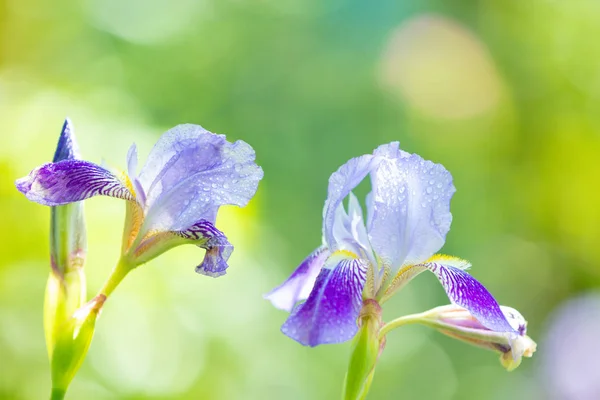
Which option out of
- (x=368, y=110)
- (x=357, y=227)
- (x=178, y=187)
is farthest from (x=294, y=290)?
(x=368, y=110)

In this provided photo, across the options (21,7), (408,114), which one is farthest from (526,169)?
(21,7)

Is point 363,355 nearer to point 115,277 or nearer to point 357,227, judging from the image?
point 357,227

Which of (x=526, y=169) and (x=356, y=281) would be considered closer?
(x=356, y=281)

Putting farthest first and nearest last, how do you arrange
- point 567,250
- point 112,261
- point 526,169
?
point 526,169
point 567,250
point 112,261

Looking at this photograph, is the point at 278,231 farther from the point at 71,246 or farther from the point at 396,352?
the point at 71,246

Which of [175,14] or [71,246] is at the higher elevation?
[71,246]

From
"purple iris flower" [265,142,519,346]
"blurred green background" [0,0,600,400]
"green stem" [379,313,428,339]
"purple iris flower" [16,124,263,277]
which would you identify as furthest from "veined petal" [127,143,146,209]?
"blurred green background" [0,0,600,400]

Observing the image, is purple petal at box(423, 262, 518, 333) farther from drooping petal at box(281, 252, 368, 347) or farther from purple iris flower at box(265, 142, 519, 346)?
drooping petal at box(281, 252, 368, 347)

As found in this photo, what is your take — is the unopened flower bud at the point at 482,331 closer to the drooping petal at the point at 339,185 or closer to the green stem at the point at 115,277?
the drooping petal at the point at 339,185

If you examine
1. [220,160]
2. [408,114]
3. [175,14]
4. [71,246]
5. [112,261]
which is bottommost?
[408,114]
